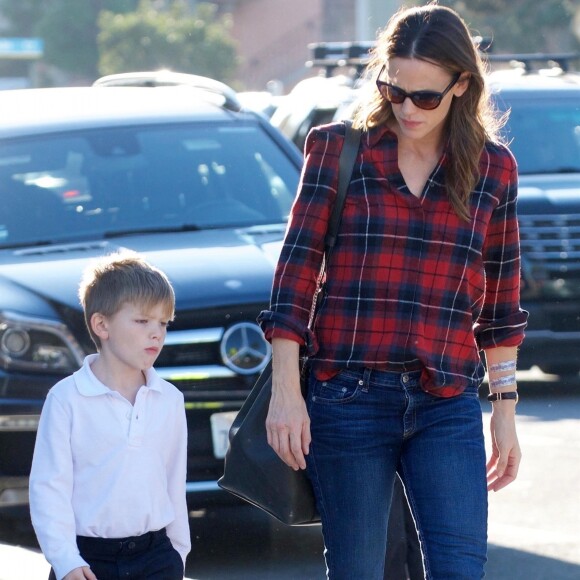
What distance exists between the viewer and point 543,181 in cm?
1048

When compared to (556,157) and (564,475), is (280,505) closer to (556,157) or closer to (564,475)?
(564,475)

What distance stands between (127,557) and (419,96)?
120 cm

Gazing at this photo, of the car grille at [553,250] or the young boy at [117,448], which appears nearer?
the young boy at [117,448]

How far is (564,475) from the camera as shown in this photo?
7.55m

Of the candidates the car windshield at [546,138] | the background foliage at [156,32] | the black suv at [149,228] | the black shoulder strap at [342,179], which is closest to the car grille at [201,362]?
the black suv at [149,228]

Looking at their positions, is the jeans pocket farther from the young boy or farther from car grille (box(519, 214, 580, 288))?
car grille (box(519, 214, 580, 288))

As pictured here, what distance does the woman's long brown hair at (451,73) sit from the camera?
11.5 feet

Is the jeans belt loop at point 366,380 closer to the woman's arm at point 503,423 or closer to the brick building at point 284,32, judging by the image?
the woman's arm at point 503,423

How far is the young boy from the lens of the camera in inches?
134

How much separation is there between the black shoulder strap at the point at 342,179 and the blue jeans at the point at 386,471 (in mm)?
305

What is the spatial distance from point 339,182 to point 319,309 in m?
0.29

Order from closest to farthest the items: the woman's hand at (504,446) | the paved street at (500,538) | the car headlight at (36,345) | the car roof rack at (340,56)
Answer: the woman's hand at (504,446) → the car headlight at (36,345) → the paved street at (500,538) → the car roof rack at (340,56)

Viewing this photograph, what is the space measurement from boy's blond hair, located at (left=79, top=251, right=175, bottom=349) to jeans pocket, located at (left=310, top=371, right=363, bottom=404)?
39 cm

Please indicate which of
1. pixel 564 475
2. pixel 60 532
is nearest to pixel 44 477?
pixel 60 532
